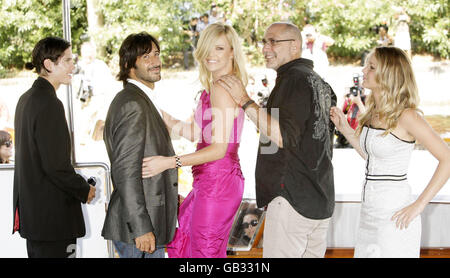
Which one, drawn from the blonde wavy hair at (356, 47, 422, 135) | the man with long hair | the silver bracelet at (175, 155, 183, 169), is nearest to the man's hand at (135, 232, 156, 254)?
the man with long hair

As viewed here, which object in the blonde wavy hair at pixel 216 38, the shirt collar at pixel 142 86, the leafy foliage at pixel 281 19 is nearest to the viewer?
the shirt collar at pixel 142 86

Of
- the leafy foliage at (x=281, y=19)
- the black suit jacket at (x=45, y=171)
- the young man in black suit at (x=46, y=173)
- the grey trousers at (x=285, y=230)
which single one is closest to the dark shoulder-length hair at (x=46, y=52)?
the young man in black suit at (x=46, y=173)

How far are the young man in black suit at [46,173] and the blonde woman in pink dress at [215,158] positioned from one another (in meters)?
0.51

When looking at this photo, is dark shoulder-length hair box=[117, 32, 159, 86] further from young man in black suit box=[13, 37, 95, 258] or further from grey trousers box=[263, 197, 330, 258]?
grey trousers box=[263, 197, 330, 258]

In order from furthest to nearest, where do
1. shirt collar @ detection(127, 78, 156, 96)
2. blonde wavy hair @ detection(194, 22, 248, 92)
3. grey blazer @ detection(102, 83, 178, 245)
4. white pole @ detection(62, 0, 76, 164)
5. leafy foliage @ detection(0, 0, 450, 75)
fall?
leafy foliage @ detection(0, 0, 450, 75) < white pole @ detection(62, 0, 76, 164) < blonde wavy hair @ detection(194, 22, 248, 92) < shirt collar @ detection(127, 78, 156, 96) < grey blazer @ detection(102, 83, 178, 245)

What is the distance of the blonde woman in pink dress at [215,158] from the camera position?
213 centimetres

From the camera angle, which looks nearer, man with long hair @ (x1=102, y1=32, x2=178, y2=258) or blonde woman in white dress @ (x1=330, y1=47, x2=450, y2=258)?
man with long hair @ (x1=102, y1=32, x2=178, y2=258)

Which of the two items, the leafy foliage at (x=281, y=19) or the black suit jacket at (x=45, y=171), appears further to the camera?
the leafy foliage at (x=281, y=19)

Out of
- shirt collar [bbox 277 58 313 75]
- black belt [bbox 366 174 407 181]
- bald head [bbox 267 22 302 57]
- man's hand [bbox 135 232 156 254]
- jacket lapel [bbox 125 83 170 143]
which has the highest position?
bald head [bbox 267 22 302 57]

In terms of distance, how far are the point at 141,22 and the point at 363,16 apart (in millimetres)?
2143

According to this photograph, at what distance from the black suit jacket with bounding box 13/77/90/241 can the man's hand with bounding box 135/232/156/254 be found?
53cm

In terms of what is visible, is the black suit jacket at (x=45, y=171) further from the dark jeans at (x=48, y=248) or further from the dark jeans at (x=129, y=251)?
the dark jeans at (x=129, y=251)

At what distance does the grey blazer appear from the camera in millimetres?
1889
